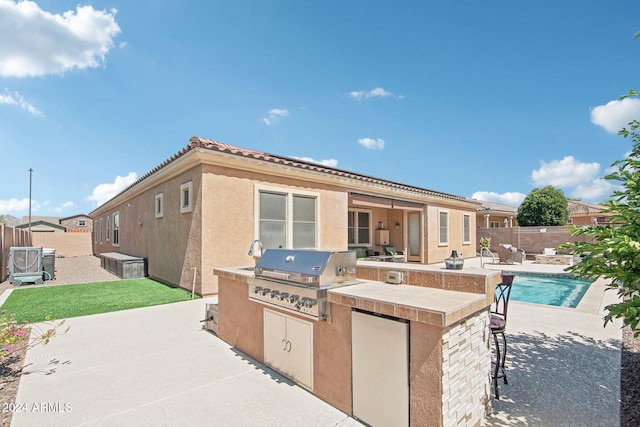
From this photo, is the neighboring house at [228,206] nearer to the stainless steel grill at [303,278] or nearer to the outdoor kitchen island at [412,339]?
the outdoor kitchen island at [412,339]

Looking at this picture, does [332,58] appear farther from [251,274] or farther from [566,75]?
[251,274]

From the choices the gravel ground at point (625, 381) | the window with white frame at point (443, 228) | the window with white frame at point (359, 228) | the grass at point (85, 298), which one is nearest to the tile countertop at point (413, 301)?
the gravel ground at point (625, 381)

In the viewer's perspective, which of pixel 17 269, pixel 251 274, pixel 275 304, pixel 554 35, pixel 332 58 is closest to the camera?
pixel 275 304

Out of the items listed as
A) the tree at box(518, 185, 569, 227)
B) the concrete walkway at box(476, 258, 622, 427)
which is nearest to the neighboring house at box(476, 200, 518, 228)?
the tree at box(518, 185, 569, 227)

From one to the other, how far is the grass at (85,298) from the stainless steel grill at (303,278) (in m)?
5.65

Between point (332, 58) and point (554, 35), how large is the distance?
7965mm

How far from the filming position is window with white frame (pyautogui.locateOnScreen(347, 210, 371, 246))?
723 inches

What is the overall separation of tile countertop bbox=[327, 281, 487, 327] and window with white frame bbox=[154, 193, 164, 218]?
10.5 metres

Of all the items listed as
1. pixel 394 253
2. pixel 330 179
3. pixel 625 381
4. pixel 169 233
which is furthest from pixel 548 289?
pixel 169 233

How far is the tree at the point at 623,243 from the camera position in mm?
2627

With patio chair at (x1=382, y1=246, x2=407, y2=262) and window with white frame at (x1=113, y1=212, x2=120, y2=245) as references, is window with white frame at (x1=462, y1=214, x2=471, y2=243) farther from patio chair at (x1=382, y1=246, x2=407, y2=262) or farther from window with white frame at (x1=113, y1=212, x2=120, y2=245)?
window with white frame at (x1=113, y1=212, x2=120, y2=245)

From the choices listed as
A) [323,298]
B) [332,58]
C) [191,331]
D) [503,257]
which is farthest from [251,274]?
[503,257]

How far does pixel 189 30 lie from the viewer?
1001 centimetres

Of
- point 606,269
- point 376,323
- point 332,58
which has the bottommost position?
point 376,323
